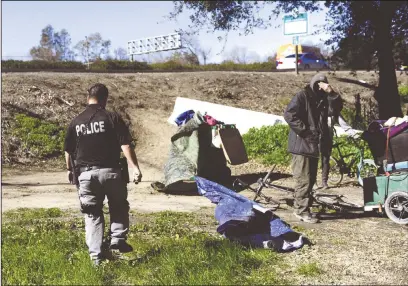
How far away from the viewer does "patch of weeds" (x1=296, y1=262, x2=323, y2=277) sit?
4.93 metres

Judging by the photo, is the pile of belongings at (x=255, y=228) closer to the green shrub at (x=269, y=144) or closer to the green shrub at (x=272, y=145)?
the green shrub at (x=272, y=145)

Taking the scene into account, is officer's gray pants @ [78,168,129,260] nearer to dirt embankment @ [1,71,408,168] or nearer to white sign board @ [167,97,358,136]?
dirt embankment @ [1,71,408,168]

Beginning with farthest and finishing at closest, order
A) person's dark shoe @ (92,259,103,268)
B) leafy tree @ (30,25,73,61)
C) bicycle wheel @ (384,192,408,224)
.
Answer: leafy tree @ (30,25,73,61) < bicycle wheel @ (384,192,408,224) < person's dark shoe @ (92,259,103,268)

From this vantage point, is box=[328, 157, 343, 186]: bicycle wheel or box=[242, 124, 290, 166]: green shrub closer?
box=[328, 157, 343, 186]: bicycle wheel

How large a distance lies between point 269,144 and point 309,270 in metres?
8.58

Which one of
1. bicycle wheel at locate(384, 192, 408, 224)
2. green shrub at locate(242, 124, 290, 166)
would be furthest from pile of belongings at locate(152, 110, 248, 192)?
bicycle wheel at locate(384, 192, 408, 224)

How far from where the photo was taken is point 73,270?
477 cm

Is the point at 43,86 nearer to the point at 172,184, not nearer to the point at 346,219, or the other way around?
the point at 172,184

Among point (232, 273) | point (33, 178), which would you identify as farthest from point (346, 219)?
A: point (33, 178)

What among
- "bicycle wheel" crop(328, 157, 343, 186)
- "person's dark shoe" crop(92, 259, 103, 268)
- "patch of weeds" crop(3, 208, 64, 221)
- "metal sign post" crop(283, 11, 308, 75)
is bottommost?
"bicycle wheel" crop(328, 157, 343, 186)

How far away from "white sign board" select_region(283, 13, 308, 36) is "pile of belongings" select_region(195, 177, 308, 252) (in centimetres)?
1152

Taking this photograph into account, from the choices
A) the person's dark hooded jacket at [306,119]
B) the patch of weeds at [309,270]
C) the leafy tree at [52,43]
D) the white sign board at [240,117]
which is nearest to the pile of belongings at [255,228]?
the patch of weeds at [309,270]

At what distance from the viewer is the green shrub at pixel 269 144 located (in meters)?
12.9

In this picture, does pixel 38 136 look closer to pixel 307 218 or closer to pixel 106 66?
pixel 307 218
